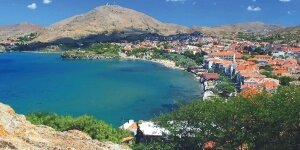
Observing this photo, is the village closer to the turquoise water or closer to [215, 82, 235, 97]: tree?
[215, 82, 235, 97]: tree

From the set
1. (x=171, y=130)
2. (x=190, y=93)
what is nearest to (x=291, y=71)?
(x=190, y=93)

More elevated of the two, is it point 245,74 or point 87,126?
point 87,126

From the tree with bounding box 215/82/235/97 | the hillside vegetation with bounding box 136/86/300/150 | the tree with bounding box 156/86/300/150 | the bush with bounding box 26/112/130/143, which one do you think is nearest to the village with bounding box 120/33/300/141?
the tree with bounding box 215/82/235/97

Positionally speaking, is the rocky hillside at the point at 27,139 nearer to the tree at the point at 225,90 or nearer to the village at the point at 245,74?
the village at the point at 245,74

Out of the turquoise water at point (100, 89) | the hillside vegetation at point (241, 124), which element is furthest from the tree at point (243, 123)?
the turquoise water at point (100, 89)

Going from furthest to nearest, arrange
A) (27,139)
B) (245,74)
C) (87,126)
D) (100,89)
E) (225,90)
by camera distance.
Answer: (100,89) < (245,74) < (225,90) < (87,126) < (27,139)

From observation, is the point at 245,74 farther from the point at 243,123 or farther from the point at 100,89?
the point at 243,123

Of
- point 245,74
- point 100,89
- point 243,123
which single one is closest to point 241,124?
point 243,123
